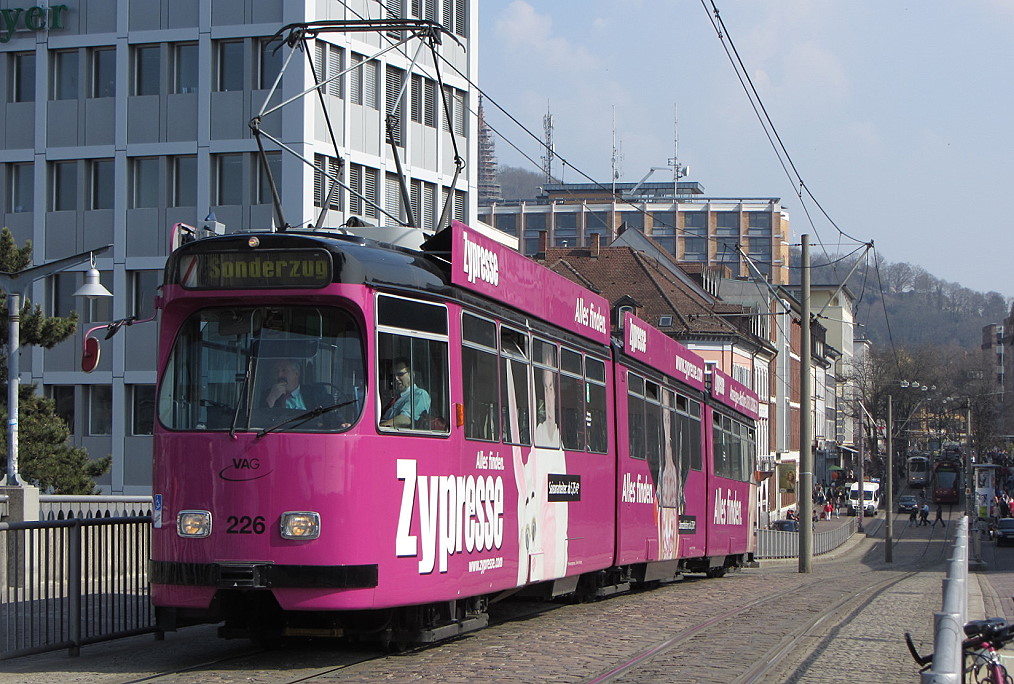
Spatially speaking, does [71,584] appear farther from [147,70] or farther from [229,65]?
[147,70]

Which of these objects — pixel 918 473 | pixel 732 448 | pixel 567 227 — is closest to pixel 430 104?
pixel 732 448

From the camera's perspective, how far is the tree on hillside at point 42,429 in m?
23.9

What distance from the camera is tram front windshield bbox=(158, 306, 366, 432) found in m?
9.88

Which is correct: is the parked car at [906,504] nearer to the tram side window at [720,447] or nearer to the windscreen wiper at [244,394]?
the tram side window at [720,447]

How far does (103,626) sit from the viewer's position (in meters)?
11.9

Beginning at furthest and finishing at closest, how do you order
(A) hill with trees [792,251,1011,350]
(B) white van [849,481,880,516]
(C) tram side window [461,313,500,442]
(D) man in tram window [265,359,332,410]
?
(A) hill with trees [792,251,1011,350]
(B) white van [849,481,880,516]
(C) tram side window [461,313,500,442]
(D) man in tram window [265,359,332,410]

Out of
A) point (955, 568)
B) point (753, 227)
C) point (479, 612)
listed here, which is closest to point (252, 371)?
point (479, 612)

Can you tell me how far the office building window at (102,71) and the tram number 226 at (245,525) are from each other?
98.1ft

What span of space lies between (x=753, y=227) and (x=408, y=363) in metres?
123

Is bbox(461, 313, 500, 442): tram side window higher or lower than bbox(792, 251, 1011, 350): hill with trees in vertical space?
lower

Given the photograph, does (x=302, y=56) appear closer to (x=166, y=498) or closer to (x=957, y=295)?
(x=166, y=498)

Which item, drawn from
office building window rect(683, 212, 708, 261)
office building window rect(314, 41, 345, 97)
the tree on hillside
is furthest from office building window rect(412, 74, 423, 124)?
office building window rect(683, 212, 708, 261)

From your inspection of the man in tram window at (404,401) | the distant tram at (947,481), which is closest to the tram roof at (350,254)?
the man in tram window at (404,401)

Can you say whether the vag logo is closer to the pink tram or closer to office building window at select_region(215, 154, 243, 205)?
the pink tram
